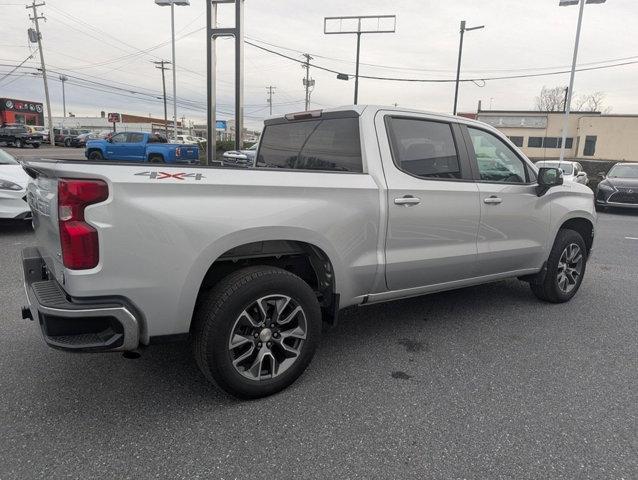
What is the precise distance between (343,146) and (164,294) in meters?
1.72

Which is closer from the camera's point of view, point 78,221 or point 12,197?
point 78,221

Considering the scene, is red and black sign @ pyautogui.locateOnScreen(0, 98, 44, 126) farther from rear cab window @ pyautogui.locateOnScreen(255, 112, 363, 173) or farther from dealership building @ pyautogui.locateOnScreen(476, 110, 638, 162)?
rear cab window @ pyautogui.locateOnScreen(255, 112, 363, 173)

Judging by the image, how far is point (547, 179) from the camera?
14.1ft

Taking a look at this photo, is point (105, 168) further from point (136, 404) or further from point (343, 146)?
point (343, 146)

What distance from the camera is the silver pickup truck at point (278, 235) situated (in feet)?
7.73

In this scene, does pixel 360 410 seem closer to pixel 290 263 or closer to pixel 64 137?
pixel 290 263

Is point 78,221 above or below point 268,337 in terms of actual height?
above

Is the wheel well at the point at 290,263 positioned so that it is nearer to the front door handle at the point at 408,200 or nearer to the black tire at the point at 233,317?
the black tire at the point at 233,317

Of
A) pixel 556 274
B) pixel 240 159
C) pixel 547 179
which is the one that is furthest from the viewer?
pixel 240 159

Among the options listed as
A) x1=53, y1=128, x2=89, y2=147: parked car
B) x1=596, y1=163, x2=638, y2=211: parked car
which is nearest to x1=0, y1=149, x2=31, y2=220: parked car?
x1=596, y1=163, x2=638, y2=211: parked car

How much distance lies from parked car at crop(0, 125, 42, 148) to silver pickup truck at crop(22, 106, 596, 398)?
4094 cm

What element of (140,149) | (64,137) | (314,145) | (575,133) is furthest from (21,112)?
(314,145)

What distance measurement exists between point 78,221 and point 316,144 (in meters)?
1.94

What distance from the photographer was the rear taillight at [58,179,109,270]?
2285 millimetres
